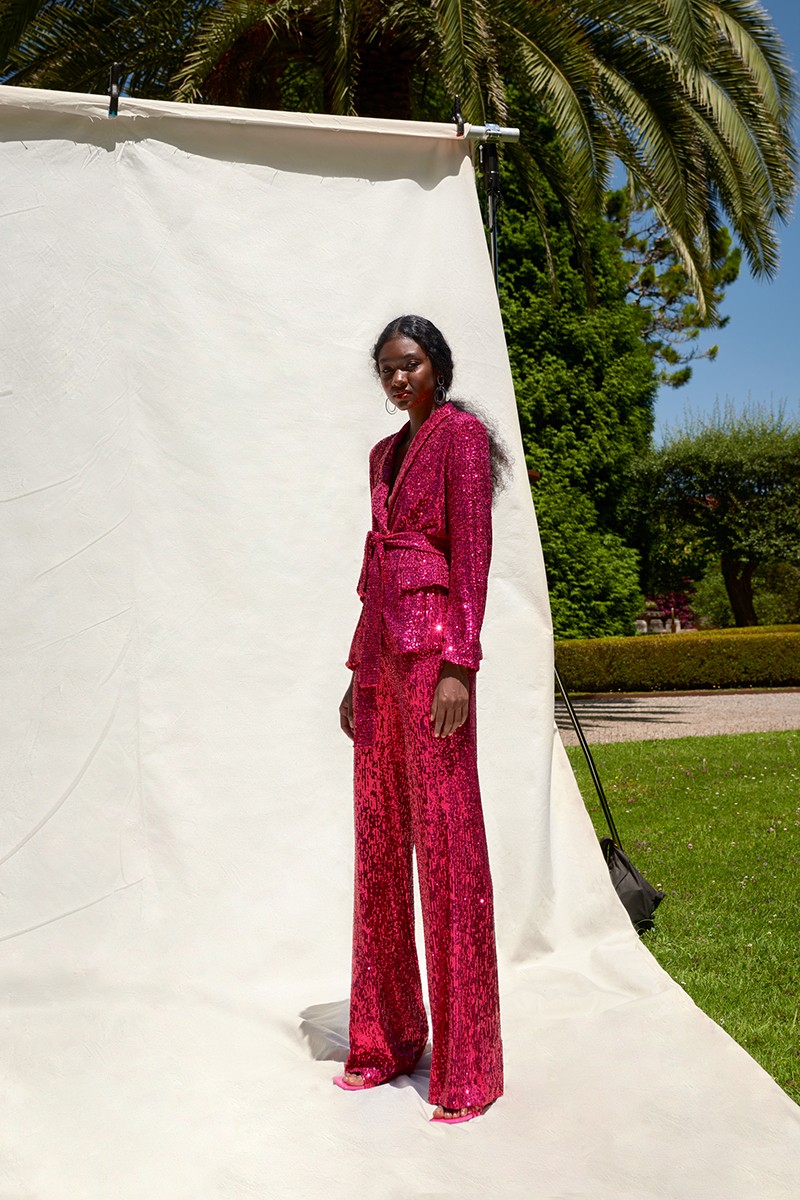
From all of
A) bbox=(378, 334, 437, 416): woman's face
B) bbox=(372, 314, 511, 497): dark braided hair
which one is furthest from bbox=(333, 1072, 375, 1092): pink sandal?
bbox=(378, 334, 437, 416): woman's face

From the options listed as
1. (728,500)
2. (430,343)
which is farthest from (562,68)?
(728,500)

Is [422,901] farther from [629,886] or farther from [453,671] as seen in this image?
[629,886]

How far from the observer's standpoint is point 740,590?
688 inches

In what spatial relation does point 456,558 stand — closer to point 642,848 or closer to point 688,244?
point 642,848

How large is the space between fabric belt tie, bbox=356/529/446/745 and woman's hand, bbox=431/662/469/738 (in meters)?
0.19

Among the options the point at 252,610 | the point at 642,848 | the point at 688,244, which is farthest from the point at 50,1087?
the point at 688,244

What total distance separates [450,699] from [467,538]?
31cm

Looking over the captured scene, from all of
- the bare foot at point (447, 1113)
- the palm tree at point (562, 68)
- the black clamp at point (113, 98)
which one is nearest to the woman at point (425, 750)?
the bare foot at point (447, 1113)

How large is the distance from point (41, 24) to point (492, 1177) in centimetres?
672

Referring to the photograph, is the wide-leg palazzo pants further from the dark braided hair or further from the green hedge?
the green hedge

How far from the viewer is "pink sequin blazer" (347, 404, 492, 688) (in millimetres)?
2195

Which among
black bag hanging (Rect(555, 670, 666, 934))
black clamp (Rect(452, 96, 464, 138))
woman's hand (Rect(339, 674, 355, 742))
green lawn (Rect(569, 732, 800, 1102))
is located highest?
black clamp (Rect(452, 96, 464, 138))

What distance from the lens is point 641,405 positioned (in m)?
15.1

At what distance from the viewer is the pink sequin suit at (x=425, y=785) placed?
2197mm
